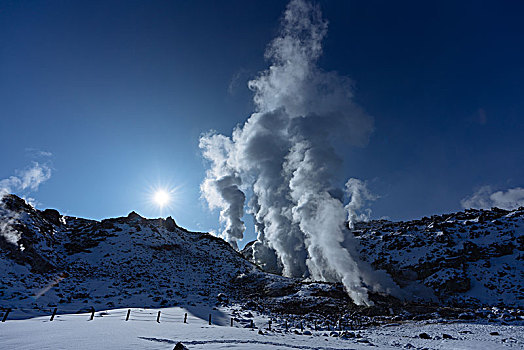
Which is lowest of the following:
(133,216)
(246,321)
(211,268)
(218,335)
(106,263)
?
(218,335)

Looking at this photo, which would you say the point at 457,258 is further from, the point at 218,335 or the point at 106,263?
the point at 106,263

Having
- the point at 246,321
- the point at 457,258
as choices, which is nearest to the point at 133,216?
the point at 246,321

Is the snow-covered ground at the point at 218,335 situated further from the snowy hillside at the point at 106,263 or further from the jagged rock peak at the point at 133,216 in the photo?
the jagged rock peak at the point at 133,216

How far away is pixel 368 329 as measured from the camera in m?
28.5

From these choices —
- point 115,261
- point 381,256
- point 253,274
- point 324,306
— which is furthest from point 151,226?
point 381,256

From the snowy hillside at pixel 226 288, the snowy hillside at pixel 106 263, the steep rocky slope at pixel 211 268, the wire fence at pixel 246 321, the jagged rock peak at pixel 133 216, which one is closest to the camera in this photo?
the snowy hillside at pixel 226 288

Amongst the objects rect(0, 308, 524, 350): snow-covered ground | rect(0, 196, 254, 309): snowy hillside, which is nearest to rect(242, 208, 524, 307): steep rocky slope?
rect(0, 308, 524, 350): snow-covered ground

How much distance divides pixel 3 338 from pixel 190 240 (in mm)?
77777

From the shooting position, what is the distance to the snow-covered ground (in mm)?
11057

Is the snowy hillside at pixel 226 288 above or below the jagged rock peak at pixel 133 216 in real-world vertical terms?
below

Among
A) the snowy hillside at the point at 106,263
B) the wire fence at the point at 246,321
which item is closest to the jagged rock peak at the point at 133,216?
the snowy hillside at the point at 106,263

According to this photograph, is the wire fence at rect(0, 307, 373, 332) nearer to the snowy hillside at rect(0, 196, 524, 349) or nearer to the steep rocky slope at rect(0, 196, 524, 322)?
the snowy hillside at rect(0, 196, 524, 349)

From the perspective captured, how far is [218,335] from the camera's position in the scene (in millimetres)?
16516

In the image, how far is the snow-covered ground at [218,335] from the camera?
435 inches
